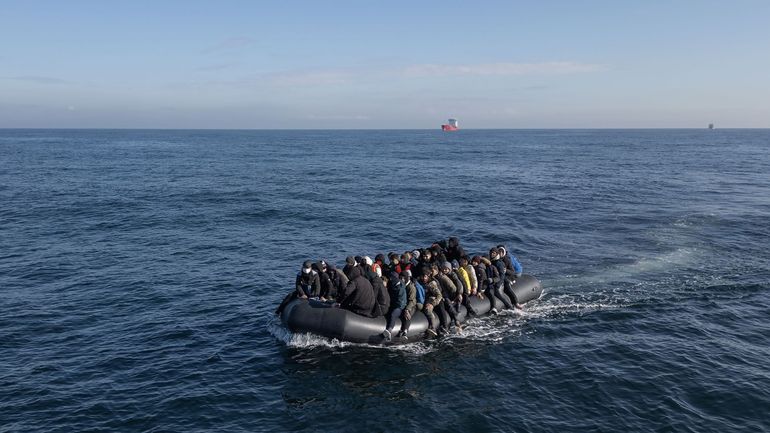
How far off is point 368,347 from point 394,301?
1741mm

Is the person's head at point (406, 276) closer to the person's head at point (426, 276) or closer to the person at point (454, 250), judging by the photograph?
the person's head at point (426, 276)

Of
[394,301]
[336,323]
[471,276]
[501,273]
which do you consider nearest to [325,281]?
[336,323]

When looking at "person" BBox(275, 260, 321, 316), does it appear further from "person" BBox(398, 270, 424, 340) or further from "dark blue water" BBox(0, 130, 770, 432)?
"person" BBox(398, 270, 424, 340)

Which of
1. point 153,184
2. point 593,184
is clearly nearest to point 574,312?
point 593,184

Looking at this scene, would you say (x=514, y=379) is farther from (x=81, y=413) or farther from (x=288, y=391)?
(x=81, y=413)

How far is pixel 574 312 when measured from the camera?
70.9 ft

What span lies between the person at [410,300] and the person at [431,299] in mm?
97

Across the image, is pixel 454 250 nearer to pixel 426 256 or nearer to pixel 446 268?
pixel 426 256

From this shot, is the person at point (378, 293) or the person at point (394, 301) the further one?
the person at point (394, 301)

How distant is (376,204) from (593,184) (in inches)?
1048

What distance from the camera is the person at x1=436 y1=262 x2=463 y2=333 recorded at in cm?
1908

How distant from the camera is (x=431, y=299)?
18.7 m

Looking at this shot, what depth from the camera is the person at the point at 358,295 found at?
687 inches

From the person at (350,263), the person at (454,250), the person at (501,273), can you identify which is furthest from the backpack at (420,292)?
the person at (501,273)
